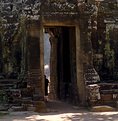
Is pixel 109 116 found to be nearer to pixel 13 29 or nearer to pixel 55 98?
pixel 13 29

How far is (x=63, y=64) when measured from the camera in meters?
14.0

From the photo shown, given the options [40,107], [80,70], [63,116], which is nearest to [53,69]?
[80,70]

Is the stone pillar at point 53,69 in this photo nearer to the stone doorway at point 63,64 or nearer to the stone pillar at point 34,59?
the stone doorway at point 63,64

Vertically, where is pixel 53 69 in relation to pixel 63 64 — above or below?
below

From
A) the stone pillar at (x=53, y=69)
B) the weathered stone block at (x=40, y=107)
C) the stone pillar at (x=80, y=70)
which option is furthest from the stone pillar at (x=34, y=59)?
the stone pillar at (x=53, y=69)

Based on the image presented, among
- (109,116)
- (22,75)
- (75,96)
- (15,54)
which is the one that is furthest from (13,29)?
(109,116)

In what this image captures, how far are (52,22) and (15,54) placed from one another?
1.73m

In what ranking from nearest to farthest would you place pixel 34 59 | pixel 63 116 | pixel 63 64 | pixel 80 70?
pixel 63 116, pixel 34 59, pixel 80 70, pixel 63 64

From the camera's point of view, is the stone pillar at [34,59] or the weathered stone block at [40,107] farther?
the stone pillar at [34,59]

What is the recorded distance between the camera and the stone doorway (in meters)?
11.9

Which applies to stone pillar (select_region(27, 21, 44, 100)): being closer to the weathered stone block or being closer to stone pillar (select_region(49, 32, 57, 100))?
the weathered stone block

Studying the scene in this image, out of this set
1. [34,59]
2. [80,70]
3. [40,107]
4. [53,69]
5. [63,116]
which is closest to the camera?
[63,116]

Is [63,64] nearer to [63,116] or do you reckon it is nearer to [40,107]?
[40,107]

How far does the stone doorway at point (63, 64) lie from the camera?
1191 centimetres
